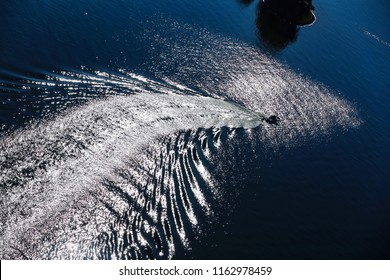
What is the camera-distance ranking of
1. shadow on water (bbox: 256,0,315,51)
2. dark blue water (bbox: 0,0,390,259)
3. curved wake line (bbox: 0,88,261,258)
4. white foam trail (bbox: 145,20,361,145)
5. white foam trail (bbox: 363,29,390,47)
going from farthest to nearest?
white foam trail (bbox: 363,29,390,47), shadow on water (bbox: 256,0,315,51), white foam trail (bbox: 145,20,361,145), dark blue water (bbox: 0,0,390,259), curved wake line (bbox: 0,88,261,258)

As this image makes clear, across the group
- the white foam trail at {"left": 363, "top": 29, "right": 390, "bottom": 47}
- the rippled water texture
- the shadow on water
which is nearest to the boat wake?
the rippled water texture

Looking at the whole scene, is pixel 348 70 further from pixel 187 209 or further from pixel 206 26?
pixel 187 209

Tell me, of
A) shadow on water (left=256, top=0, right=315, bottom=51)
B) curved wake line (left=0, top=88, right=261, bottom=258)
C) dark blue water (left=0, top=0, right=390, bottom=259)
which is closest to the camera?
curved wake line (left=0, top=88, right=261, bottom=258)

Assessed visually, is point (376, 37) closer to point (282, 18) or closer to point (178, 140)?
point (282, 18)

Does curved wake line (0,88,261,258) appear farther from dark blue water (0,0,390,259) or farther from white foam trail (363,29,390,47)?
white foam trail (363,29,390,47)

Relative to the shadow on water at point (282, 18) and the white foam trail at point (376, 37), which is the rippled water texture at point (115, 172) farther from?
the white foam trail at point (376, 37)
